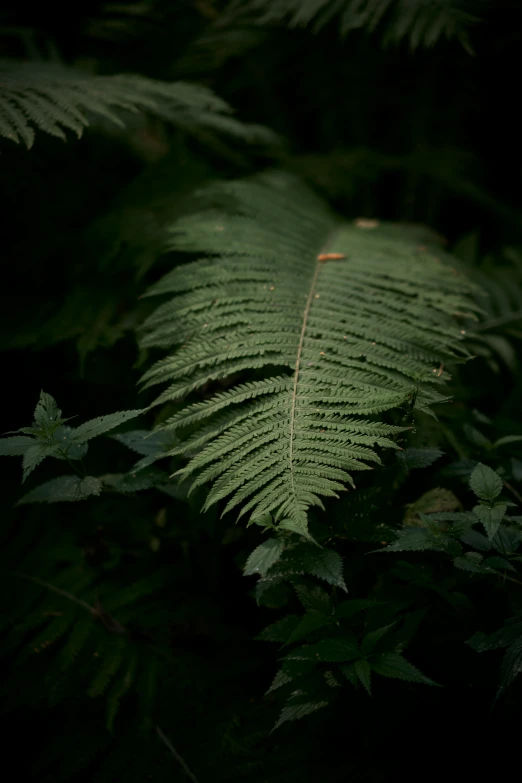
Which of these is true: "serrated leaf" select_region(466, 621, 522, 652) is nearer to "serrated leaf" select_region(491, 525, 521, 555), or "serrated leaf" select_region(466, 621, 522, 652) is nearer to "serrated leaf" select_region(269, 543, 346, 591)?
"serrated leaf" select_region(491, 525, 521, 555)

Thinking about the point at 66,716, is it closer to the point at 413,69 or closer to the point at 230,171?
the point at 230,171

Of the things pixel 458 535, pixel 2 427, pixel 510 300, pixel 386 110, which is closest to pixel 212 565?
pixel 458 535

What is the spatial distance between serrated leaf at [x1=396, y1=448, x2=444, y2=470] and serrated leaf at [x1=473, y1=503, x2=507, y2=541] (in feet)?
0.52

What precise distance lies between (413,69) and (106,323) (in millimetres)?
2594

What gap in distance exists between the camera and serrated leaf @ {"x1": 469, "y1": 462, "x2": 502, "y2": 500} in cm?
109

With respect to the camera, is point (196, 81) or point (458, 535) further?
point (196, 81)

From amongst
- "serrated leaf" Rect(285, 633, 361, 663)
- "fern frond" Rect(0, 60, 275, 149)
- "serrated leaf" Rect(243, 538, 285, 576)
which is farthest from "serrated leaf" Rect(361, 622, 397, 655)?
"fern frond" Rect(0, 60, 275, 149)

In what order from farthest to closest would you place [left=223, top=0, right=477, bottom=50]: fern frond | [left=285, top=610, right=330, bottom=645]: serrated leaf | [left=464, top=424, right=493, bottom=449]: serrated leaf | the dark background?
[left=223, top=0, right=477, bottom=50]: fern frond → [left=464, top=424, right=493, bottom=449]: serrated leaf → the dark background → [left=285, top=610, right=330, bottom=645]: serrated leaf

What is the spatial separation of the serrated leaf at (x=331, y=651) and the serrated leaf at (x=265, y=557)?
7.3 inches

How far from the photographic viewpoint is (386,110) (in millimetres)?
3150

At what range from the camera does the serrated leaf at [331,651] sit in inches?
39.5

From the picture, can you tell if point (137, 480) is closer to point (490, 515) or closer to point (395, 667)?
point (395, 667)

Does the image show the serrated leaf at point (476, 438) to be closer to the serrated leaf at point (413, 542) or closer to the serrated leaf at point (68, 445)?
the serrated leaf at point (413, 542)

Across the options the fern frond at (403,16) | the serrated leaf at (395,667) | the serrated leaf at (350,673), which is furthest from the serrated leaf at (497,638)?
the fern frond at (403,16)
